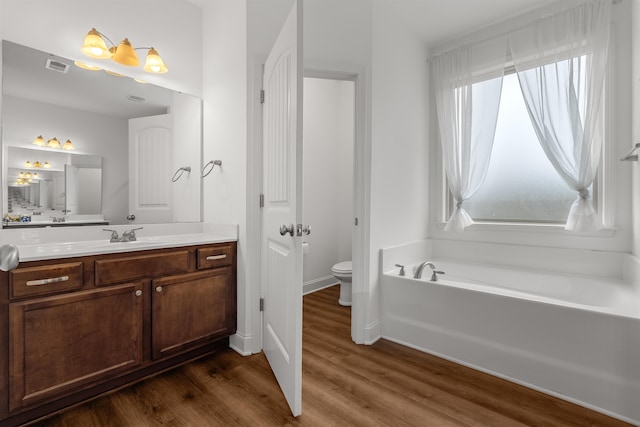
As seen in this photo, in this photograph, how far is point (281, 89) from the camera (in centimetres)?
170

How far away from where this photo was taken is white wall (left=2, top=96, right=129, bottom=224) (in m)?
1.75

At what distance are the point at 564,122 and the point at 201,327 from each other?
10.4 feet

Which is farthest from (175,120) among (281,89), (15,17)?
(281,89)

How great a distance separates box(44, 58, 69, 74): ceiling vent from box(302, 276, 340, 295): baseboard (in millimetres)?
2915

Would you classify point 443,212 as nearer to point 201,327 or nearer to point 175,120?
point 201,327

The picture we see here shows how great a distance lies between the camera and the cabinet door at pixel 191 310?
186 cm

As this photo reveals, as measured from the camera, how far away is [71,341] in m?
1.52

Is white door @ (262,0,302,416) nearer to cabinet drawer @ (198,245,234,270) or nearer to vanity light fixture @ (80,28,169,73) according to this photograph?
cabinet drawer @ (198,245,234,270)

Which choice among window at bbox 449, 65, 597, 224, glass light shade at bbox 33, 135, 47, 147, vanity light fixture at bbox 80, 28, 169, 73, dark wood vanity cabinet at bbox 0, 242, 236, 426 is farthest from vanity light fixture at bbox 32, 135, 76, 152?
window at bbox 449, 65, 597, 224

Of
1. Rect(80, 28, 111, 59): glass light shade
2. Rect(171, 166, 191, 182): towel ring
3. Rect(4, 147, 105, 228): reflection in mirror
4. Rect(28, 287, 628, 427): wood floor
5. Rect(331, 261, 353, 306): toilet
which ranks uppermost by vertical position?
Rect(80, 28, 111, 59): glass light shade

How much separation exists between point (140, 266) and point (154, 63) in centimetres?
153

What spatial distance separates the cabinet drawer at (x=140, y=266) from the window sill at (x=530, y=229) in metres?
2.62

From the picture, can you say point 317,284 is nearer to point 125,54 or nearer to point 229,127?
point 229,127

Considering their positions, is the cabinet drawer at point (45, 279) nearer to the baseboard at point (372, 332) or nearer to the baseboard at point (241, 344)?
the baseboard at point (241, 344)
